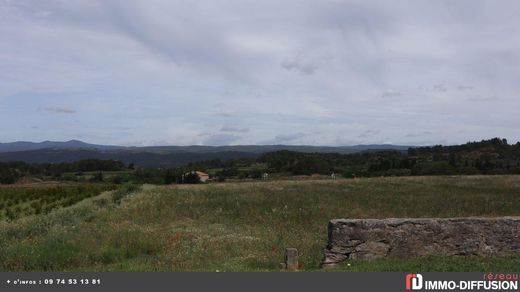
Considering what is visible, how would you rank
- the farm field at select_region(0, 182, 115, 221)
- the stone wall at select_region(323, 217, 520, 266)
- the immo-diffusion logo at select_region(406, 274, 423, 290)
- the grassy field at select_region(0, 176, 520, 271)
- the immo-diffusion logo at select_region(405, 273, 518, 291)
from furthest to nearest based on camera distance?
the farm field at select_region(0, 182, 115, 221) < the grassy field at select_region(0, 176, 520, 271) < the stone wall at select_region(323, 217, 520, 266) < the immo-diffusion logo at select_region(406, 274, 423, 290) < the immo-diffusion logo at select_region(405, 273, 518, 291)

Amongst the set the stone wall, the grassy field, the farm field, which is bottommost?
the farm field

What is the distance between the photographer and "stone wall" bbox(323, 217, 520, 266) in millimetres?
10891

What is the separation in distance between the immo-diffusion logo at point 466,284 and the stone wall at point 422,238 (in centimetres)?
243

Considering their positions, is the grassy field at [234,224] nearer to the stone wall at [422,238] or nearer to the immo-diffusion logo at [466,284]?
the stone wall at [422,238]

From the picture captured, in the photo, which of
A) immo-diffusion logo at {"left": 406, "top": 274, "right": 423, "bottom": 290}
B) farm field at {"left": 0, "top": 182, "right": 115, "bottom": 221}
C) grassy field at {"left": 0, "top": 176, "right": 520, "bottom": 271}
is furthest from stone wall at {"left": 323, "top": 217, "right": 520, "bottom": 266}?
farm field at {"left": 0, "top": 182, "right": 115, "bottom": 221}

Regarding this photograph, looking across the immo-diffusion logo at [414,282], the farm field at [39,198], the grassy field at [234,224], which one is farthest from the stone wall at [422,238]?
the farm field at [39,198]

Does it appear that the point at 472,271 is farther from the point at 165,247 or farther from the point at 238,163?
the point at 238,163

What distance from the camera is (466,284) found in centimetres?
825

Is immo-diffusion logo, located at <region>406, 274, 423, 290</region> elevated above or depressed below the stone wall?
below

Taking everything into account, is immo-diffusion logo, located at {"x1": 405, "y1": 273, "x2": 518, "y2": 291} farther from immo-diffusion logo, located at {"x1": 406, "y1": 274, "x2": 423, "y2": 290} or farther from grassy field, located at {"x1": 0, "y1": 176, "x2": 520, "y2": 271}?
grassy field, located at {"x1": 0, "y1": 176, "x2": 520, "y2": 271}

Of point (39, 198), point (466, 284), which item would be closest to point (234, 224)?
point (466, 284)

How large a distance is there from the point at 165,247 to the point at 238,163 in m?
97.4

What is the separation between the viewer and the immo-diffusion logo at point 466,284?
816 cm

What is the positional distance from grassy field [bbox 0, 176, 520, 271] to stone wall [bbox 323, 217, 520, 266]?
0.43m
